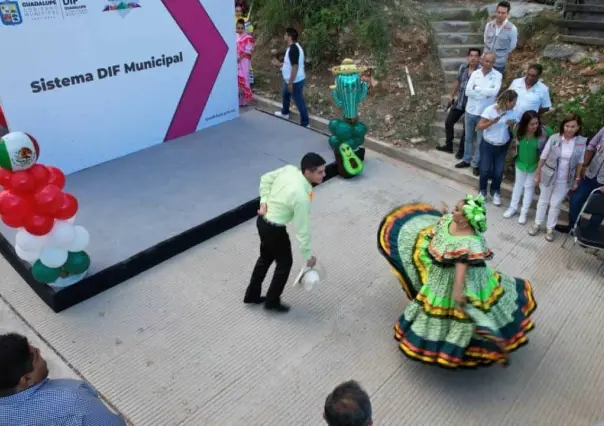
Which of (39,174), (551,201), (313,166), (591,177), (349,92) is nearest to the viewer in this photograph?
(313,166)

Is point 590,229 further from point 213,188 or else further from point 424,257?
point 213,188

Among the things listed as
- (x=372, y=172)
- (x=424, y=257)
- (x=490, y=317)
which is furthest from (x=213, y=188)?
(x=490, y=317)

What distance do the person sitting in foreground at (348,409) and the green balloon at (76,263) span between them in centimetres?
290

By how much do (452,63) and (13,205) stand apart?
6.57 m

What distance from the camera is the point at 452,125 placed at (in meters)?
6.80

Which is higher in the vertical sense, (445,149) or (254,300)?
(445,149)

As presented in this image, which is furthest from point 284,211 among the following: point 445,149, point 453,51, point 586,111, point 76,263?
point 453,51

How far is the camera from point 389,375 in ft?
12.6

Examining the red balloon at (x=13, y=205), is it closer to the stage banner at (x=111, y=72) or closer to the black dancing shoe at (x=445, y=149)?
the stage banner at (x=111, y=72)

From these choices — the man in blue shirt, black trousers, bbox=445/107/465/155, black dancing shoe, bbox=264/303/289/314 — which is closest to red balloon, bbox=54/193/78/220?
black dancing shoe, bbox=264/303/289/314

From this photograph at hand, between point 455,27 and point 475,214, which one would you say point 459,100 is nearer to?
point 455,27

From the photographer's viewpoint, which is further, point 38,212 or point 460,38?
point 460,38

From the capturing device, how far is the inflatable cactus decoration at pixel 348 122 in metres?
6.35

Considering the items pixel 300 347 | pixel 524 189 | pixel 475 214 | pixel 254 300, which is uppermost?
pixel 475 214
